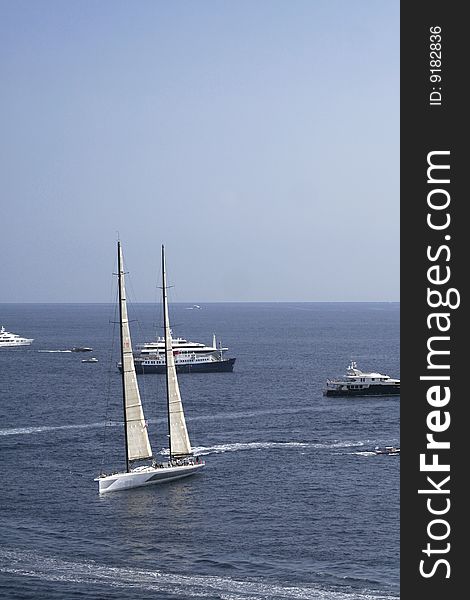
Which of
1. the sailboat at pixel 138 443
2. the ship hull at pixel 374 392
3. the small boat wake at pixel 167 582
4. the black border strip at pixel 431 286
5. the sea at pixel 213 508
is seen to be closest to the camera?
the black border strip at pixel 431 286

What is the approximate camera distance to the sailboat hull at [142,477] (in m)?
62.2

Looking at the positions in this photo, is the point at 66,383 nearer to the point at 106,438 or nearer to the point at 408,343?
the point at 106,438

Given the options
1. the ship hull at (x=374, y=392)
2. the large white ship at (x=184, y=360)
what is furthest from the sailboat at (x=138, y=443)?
the large white ship at (x=184, y=360)

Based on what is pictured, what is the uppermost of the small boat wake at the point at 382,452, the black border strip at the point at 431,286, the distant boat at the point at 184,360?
the black border strip at the point at 431,286

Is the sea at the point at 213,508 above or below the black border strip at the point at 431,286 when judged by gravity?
below

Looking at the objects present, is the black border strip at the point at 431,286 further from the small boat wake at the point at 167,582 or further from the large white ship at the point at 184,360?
the large white ship at the point at 184,360

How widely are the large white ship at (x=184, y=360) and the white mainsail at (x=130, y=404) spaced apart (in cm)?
8174

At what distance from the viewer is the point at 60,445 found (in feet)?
264

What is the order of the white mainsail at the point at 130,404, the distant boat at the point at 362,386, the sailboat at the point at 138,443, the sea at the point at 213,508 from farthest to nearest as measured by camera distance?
1. the distant boat at the point at 362,386
2. the white mainsail at the point at 130,404
3. the sailboat at the point at 138,443
4. the sea at the point at 213,508

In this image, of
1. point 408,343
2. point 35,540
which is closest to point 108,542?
point 35,540

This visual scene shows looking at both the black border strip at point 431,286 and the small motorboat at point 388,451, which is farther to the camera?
the small motorboat at point 388,451

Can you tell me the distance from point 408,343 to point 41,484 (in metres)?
56.0

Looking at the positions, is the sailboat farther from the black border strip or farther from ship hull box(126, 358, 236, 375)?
ship hull box(126, 358, 236, 375)

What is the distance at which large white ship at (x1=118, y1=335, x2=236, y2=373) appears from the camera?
498 ft
